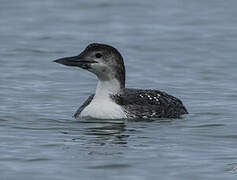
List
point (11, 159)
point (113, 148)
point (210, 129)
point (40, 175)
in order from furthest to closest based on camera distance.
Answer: point (210, 129), point (113, 148), point (11, 159), point (40, 175)

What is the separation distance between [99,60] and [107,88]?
0.50m

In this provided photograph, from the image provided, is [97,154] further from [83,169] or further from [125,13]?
[125,13]

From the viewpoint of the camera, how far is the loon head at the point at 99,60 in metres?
16.6

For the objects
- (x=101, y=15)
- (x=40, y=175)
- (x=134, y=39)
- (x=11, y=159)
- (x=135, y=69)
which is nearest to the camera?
(x=40, y=175)

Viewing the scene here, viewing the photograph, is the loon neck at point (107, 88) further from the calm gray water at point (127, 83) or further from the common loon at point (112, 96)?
the calm gray water at point (127, 83)

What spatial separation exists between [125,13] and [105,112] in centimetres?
1256

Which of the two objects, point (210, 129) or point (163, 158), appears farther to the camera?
point (210, 129)

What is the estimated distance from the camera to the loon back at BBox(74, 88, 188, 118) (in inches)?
659

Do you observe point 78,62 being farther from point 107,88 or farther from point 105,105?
point 105,105

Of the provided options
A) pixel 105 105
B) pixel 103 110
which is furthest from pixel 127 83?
pixel 103 110

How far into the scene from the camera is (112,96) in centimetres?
1686

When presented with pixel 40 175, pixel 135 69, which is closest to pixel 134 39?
pixel 135 69

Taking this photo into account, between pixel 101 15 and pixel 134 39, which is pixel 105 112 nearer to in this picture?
pixel 134 39

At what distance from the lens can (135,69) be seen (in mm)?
21781
